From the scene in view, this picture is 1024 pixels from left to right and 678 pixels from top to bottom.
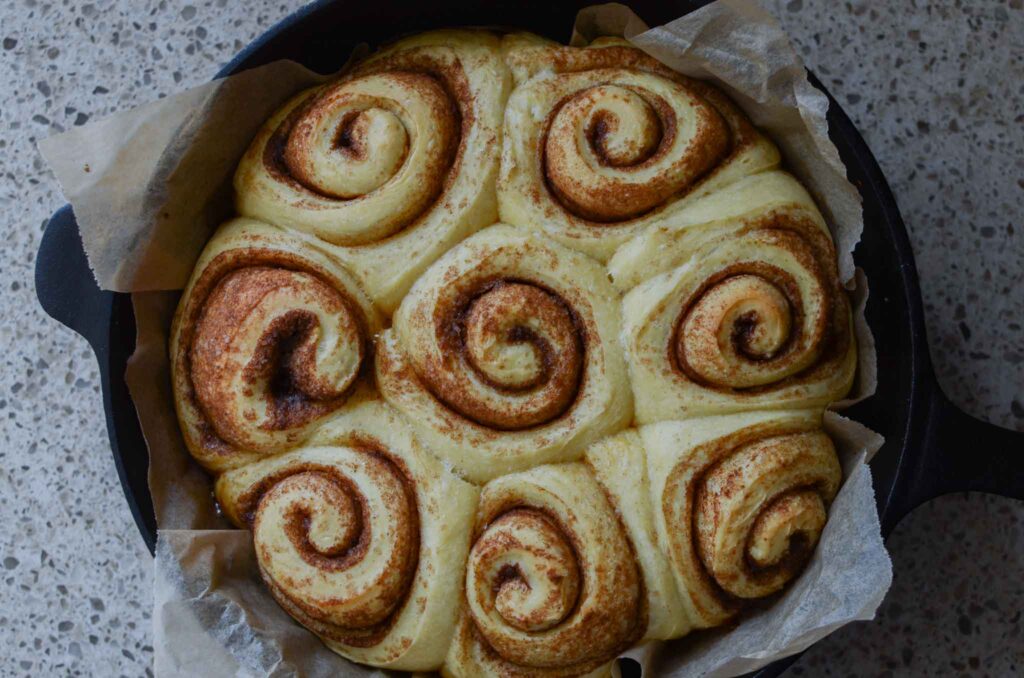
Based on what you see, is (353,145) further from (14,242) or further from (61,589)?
(61,589)

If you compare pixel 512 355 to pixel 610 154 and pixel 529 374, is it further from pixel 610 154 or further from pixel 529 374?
pixel 610 154

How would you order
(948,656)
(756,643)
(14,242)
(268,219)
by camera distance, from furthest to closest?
(14,242) < (948,656) < (268,219) < (756,643)

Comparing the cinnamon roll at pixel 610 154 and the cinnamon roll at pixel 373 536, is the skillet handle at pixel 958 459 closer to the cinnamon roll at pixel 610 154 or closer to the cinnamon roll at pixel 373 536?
the cinnamon roll at pixel 610 154

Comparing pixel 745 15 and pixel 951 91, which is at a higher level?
pixel 745 15

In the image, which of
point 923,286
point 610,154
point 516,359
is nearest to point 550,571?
point 516,359

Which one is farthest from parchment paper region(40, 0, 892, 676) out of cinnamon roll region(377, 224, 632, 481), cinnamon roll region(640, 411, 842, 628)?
cinnamon roll region(377, 224, 632, 481)

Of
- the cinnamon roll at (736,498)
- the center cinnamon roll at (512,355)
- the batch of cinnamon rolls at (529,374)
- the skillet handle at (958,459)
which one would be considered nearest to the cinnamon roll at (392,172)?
the batch of cinnamon rolls at (529,374)

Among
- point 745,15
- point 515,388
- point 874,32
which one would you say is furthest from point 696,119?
point 874,32
